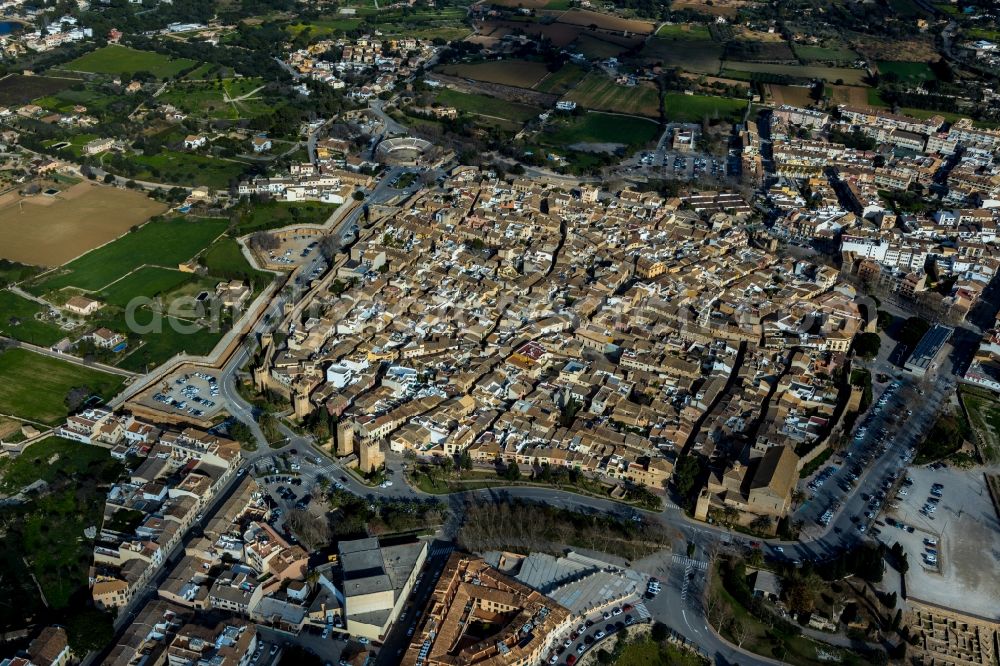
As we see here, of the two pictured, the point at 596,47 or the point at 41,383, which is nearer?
the point at 41,383

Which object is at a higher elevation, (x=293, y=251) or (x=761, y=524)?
(x=761, y=524)

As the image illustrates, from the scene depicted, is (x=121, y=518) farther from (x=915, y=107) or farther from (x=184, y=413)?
(x=915, y=107)

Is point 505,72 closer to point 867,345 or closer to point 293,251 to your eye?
point 293,251

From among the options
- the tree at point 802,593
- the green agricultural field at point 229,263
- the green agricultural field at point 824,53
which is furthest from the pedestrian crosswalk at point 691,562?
the green agricultural field at point 824,53

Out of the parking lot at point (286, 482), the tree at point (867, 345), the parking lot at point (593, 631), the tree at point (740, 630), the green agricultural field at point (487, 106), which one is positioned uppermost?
the parking lot at point (593, 631)

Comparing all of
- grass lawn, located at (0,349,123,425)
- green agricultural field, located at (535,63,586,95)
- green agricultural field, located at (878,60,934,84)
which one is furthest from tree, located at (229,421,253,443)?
green agricultural field, located at (878,60,934,84)

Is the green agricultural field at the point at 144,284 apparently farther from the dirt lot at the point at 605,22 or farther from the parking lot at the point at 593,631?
the dirt lot at the point at 605,22

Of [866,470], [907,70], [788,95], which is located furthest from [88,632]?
[907,70]
